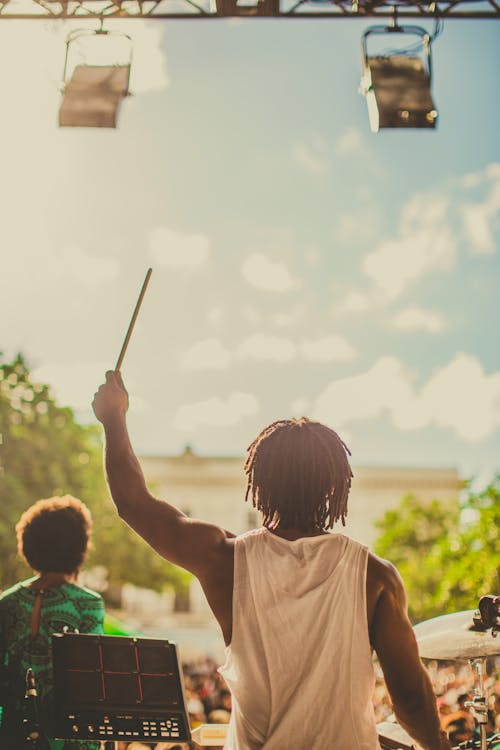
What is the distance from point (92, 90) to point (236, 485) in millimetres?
47399

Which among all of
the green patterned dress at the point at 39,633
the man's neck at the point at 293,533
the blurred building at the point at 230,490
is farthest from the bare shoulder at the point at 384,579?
the blurred building at the point at 230,490

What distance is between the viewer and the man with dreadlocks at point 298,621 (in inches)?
73.7

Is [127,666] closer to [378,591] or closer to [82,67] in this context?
[378,591]

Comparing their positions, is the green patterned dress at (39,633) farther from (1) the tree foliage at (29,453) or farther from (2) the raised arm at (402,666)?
(1) the tree foliage at (29,453)

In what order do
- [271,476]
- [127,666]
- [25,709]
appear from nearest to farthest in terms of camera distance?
[271,476], [127,666], [25,709]

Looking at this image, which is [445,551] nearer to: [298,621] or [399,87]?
[399,87]

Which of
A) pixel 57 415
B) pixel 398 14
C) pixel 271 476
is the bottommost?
pixel 271 476

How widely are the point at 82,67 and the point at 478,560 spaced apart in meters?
15.8

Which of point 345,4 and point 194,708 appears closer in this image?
point 345,4

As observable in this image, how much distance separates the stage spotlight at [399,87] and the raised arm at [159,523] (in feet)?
13.5

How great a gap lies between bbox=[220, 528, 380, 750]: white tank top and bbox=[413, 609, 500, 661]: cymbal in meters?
1.26

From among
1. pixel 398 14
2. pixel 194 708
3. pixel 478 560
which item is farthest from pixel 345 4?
pixel 478 560

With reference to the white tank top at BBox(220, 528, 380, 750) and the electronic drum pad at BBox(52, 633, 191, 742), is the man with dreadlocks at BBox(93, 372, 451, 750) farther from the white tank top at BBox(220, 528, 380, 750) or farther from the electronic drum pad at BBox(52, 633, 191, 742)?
the electronic drum pad at BBox(52, 633, 191, 742)

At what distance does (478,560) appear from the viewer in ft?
59.0
